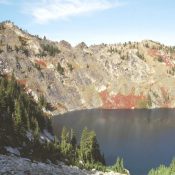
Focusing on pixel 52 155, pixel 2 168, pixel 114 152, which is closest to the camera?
pixel 2 168

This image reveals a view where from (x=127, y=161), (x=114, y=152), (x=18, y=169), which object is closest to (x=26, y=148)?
(x=18, y=169)

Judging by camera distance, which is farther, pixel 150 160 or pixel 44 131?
pixel 150 160

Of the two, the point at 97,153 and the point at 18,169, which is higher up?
the point at 18,169

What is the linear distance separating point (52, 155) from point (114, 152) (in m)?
77.1

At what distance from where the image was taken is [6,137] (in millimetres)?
72438

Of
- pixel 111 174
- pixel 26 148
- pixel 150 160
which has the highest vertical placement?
pixel 26 148

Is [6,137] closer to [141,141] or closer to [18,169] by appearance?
[18,169]

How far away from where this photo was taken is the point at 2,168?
46812 mm

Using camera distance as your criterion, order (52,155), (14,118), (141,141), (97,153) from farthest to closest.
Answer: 1. (141,141)
2. (97,153)
3. (14,118)
4. (52,155)

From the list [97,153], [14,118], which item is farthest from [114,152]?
[14,118]

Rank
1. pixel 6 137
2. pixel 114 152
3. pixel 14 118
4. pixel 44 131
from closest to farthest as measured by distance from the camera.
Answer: pixel 6 137 < pixel 14 118 < pixel 44 131 < pixel 114 152

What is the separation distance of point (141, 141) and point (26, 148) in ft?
361

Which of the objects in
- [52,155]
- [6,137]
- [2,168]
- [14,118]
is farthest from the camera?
[14,118]

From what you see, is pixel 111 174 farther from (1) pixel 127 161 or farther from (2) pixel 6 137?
(1) pixel 127 161
